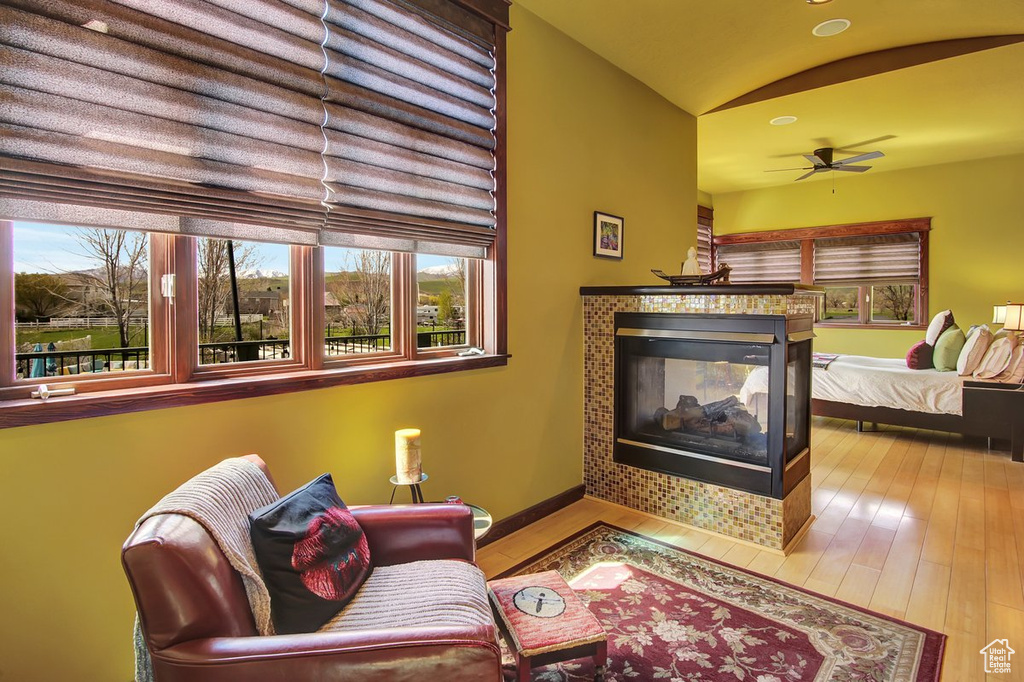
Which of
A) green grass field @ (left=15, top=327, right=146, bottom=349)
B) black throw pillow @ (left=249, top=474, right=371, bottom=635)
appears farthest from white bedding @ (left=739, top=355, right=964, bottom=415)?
green grass field @ (left=15, top=327, right=146, bottom=349)

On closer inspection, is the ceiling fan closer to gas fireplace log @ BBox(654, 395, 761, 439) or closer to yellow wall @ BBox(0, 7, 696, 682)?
yellow wall @ BBox(0, 7, 696, 682)

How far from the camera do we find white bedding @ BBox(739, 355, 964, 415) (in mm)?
4809

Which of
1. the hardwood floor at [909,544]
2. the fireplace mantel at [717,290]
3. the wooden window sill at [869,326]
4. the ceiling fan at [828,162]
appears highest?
the ceiling fan at [828,162]

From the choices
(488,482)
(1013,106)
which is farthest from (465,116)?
(1013,106)

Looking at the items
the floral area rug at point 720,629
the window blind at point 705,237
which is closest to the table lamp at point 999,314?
the window blind at point 705,237

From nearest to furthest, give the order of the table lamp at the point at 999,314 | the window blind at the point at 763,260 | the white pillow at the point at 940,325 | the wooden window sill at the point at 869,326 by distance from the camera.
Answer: the white pillow at the point at 940,325
the table lamp at the point at 999,314
the wooden window sill at the point at 869,326
the window blind at the point at 763,260

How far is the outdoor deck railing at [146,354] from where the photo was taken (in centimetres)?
169

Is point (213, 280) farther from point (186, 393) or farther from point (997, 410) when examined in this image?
point (997, 410)

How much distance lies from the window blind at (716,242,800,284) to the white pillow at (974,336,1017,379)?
2946 mm

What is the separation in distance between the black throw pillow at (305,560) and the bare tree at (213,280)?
0.85 m

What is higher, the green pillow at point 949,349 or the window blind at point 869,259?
the window blind at point 869,259

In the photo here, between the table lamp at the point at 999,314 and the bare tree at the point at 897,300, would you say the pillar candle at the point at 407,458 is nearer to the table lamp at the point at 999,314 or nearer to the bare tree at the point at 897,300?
the table lamp at the point at 999,314

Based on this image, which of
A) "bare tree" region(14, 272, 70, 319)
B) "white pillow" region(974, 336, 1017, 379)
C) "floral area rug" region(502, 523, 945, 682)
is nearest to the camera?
"bare tree" region(14, 272, 70, 319)

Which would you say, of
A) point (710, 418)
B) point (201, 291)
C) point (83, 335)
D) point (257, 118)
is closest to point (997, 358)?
point (710, 418)
